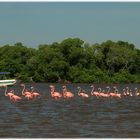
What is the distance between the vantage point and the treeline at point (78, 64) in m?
95.5

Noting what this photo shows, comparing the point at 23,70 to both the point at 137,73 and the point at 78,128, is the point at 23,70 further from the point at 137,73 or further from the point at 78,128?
the point at 78,128

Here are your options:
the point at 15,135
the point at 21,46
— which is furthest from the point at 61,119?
the point at 21,46

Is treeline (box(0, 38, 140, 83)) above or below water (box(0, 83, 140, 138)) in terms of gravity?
above

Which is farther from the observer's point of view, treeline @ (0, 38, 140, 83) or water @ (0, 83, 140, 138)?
treeline @ (0, 38, 140, 83)

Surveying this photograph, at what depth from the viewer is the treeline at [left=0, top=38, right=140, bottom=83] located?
313 ft

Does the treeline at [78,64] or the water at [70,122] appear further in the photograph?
the treeline at [78,64]

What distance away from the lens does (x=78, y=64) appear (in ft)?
321

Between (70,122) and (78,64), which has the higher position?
(78,64)

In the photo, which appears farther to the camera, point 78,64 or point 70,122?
point 78,64

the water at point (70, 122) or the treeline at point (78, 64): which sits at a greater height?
the treeline at point (78, 64)

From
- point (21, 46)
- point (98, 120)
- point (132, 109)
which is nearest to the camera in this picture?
point (98, 120)

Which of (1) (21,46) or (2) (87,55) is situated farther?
(1) (21,46)

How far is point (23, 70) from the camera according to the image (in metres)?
97.2

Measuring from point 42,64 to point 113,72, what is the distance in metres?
11.8
